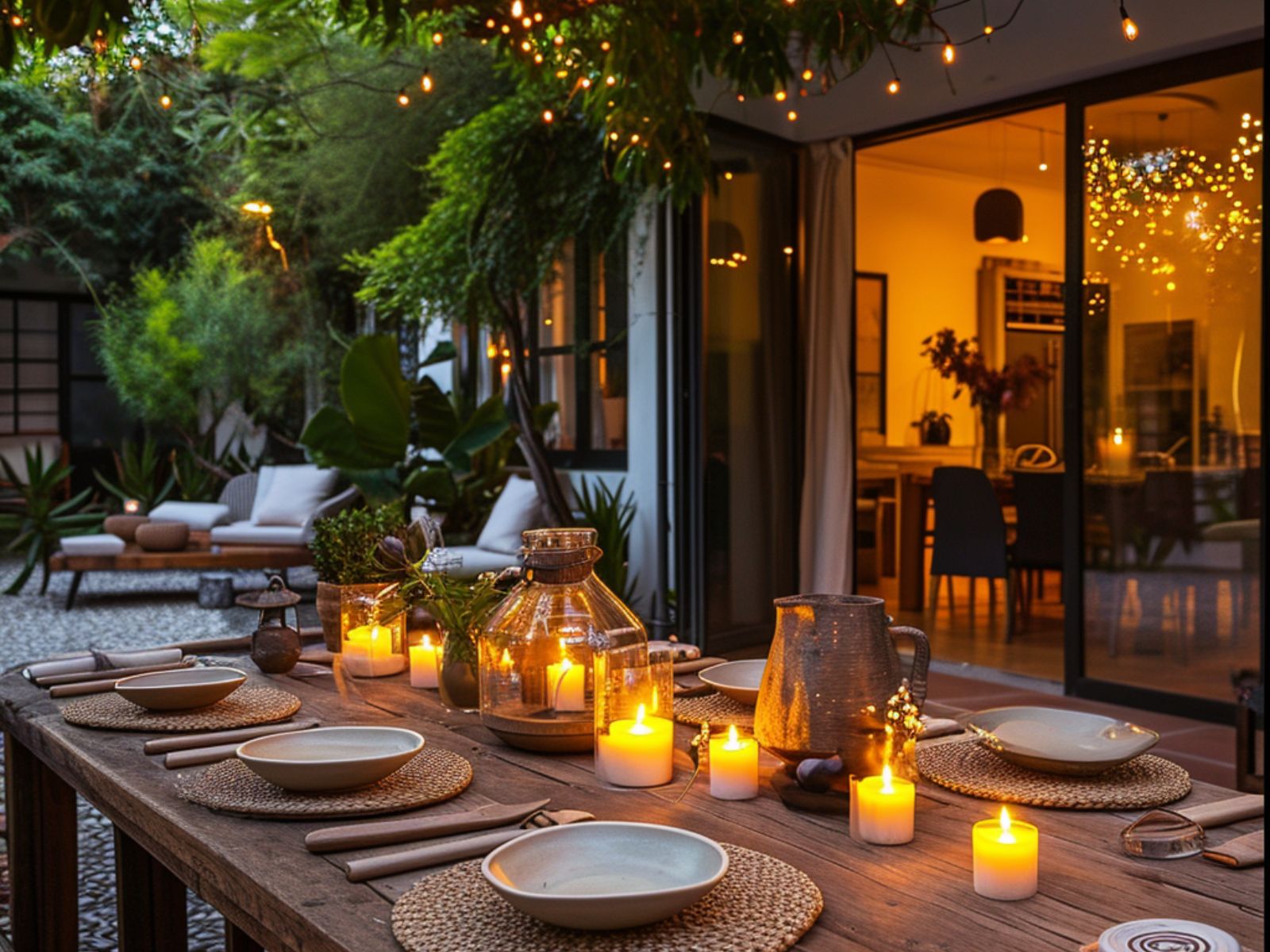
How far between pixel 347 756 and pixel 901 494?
670cm

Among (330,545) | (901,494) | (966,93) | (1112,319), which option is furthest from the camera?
(901,494)

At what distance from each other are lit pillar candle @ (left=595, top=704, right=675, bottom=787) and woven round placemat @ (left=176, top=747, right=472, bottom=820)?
179mm

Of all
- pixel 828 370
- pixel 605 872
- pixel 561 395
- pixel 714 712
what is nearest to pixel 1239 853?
pixel 605 872

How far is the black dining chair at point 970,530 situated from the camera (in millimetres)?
6664

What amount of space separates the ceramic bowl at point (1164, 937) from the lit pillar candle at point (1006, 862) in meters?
0.12

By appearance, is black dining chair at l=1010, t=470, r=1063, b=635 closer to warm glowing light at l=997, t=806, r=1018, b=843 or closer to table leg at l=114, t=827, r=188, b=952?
table leg at l=114, t=827, r=188, b=952

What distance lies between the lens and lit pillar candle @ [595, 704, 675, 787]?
5.22 ft

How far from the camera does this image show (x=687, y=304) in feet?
20.1

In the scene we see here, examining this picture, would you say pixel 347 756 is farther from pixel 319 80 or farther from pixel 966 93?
pixel 319 80

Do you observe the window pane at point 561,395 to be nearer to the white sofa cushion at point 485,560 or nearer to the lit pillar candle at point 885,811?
the white sofa cushion at point 485,560

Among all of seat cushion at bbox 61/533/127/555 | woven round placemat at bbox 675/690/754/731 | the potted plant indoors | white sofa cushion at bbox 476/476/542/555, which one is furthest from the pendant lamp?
woven round placemat at bbox 675/690/754/731

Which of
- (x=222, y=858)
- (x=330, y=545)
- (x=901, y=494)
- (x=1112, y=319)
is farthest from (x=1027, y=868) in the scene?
(x=901, y=494)

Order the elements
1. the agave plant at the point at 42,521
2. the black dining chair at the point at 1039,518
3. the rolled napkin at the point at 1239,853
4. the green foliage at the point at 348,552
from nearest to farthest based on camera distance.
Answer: the rolled napkin at the point at 1239,853 < the green foliage at the point at 348,552 < the black dining chair at the point at 1039,518 < the agave plant at the point at 42,521

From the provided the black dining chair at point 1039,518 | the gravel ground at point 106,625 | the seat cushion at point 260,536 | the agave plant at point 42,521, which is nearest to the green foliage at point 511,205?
the seat cushion at point 260,536
